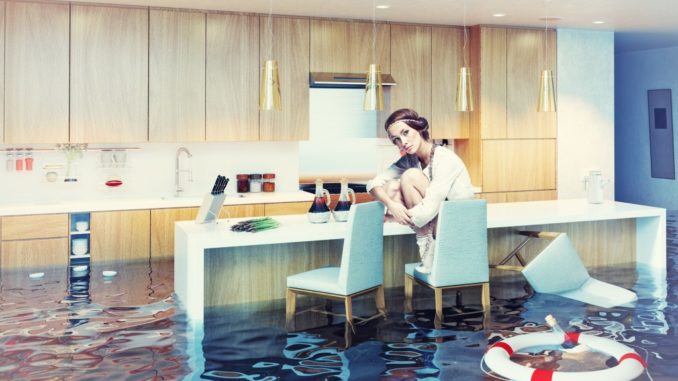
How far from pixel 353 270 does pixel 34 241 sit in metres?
3.10

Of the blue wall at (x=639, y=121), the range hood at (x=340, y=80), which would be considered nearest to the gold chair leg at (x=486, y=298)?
the range hood at (x=340, y=80)

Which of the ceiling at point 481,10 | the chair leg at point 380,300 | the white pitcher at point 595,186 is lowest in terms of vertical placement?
the chair leg at point 380,300

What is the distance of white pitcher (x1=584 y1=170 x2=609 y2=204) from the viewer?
6.20 meters

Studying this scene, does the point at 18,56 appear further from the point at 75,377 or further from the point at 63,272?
the point at 75,377

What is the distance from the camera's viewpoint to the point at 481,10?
6.90 m

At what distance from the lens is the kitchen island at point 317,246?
467 centimetres

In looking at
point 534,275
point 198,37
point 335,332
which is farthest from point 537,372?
→ point 198,37

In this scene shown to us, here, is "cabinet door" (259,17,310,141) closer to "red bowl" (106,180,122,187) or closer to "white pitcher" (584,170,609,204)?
"red bowl" (106,180,122,187)

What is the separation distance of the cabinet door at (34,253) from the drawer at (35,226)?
43 millimetres

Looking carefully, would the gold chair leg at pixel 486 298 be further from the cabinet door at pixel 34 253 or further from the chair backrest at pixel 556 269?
the cabinet door at pixel 34 253

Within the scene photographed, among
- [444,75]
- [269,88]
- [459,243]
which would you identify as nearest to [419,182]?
[459,243]

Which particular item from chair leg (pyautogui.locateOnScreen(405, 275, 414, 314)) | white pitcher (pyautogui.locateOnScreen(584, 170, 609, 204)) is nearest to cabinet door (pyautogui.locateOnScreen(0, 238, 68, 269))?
chair leg (pyautogui.locateOnScreen(405, 275, 414, 314))

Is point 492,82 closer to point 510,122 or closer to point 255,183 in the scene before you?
point 510,122

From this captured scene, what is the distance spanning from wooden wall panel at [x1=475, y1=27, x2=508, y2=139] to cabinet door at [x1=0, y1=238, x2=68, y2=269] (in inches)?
173
